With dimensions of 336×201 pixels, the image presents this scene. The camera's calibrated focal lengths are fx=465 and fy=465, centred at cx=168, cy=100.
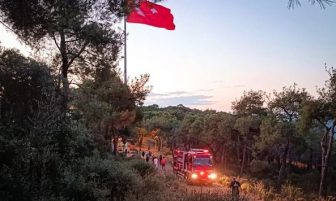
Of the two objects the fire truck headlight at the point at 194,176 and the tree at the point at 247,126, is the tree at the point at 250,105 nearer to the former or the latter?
the tree at the point at 247,126

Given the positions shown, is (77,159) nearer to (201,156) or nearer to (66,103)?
(66,103)

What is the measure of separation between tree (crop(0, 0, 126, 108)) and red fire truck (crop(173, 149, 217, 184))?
1501cm

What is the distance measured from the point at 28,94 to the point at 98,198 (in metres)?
4.79

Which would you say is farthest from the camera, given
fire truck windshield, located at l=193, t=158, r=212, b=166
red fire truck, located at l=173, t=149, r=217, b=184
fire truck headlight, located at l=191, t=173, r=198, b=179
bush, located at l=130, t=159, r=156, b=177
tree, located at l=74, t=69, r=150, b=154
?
fire truck windshield, located at l=193, t=158, r=212, b=166

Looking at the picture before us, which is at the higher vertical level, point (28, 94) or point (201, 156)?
point (28, 94)

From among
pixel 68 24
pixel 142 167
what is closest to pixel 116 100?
pixel 142 167

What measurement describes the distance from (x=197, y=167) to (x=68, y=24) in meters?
23.6

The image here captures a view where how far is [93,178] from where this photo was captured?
15.5 m

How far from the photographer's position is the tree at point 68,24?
508 inches

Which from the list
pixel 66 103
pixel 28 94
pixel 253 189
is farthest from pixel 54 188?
pixel 253 189

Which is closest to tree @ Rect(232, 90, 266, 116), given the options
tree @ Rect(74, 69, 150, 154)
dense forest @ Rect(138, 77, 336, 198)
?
dense forest @ Rect(138, 77, 336, 198)

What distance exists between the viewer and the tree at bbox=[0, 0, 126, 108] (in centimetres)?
1289

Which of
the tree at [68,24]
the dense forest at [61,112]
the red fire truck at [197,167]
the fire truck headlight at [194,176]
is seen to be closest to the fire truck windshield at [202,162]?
the red fire truck at [197,167]

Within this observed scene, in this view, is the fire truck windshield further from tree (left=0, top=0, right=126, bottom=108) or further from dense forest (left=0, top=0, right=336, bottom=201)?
tree (left=0, top=0, right=126, bottom=108)
